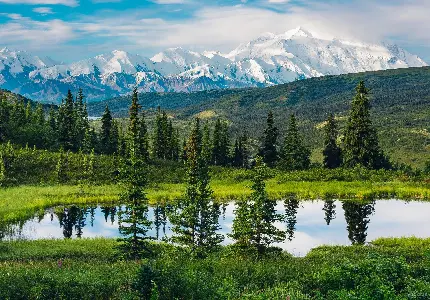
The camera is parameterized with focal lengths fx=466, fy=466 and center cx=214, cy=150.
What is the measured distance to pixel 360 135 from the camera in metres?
82.0

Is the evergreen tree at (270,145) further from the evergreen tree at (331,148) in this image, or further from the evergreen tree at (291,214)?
the evergreen tree at (291,214)

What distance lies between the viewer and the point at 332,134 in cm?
9825

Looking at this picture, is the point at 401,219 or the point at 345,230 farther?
the point at 401,219

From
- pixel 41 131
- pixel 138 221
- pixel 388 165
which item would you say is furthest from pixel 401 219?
pixel 41 131

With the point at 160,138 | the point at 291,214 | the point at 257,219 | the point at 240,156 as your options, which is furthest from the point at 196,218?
the point at 240,156

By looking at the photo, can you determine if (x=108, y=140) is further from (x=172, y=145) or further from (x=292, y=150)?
(x=292, y=150)

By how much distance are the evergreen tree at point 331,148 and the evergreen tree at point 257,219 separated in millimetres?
71640

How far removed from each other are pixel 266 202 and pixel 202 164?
6.32 m

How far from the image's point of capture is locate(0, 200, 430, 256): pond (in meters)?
46.1

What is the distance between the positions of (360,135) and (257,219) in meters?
58.7

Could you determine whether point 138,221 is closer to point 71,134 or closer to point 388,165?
point 71,134

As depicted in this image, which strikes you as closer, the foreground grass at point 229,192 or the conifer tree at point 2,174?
the foreground grass at point 229,192

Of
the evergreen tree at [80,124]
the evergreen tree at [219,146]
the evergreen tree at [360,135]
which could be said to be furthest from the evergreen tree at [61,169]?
the evergreen tree at [360,135]

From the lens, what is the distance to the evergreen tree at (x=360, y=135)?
81750 millimetres
